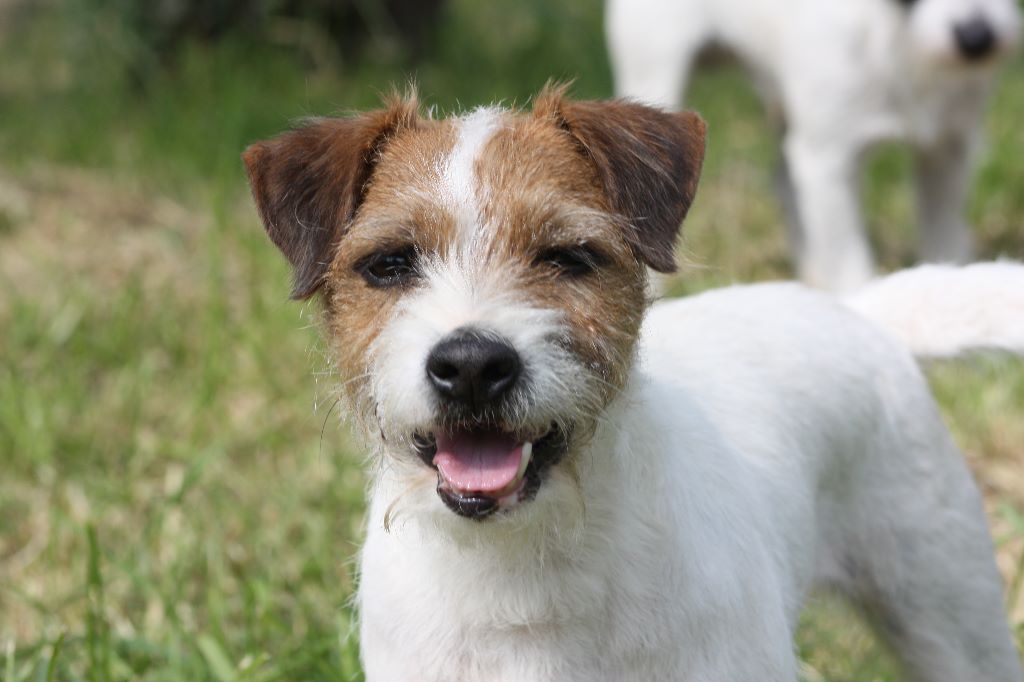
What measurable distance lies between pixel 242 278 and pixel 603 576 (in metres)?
4.87

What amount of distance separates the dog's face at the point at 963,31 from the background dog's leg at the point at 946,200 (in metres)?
0.56

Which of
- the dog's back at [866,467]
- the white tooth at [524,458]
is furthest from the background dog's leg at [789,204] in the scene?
the white tooth at [524,458]

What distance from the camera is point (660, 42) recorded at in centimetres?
804

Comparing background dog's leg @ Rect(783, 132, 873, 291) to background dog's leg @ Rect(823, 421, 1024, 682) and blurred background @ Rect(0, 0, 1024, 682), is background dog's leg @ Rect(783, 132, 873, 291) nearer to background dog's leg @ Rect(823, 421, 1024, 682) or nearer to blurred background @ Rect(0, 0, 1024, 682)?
blurred background @ Rect(0, 0, 1024, 682)

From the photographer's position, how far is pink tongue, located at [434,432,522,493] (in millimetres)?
2854

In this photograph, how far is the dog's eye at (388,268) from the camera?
3.07 metres

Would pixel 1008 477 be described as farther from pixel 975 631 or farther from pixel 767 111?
pixel 767 111

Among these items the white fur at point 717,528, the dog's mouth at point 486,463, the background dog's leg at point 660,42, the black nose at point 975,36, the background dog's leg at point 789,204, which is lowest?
the background dog's leg at point 789,204

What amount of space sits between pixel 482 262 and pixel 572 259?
207mm

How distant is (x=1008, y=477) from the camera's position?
5.47 metres

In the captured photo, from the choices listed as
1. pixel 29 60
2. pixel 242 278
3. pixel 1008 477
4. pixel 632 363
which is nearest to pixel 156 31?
pixel 29 60

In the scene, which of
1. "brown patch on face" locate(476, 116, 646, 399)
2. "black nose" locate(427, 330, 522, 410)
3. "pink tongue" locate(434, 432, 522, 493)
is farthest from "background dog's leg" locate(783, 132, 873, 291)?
"black nose" locate(427, 330, 522, 410)

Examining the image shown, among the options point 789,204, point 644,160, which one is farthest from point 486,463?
point 789,204

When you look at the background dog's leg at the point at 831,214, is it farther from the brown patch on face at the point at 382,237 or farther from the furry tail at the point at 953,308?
the brown patch on face at the point at 382,237
